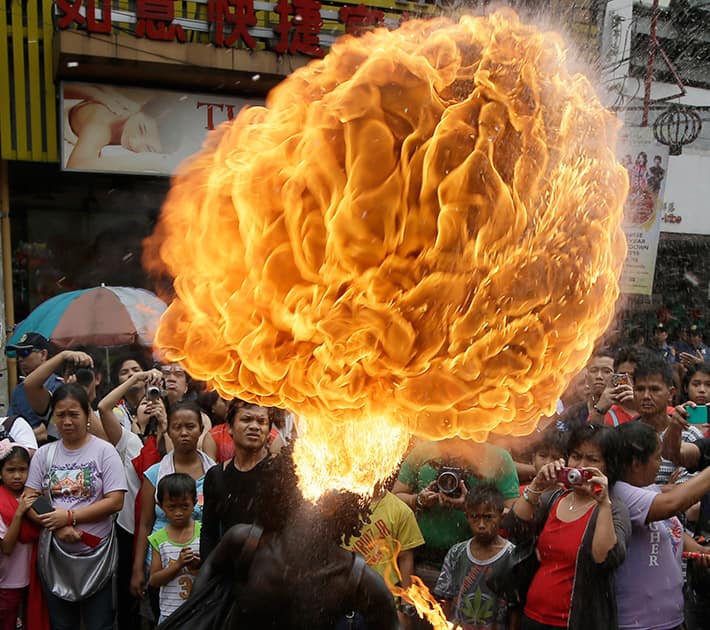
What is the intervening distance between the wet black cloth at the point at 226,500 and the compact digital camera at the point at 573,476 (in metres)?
1.32

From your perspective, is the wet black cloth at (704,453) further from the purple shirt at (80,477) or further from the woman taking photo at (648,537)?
the purple shirt at (80,477)

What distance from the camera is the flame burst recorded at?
3295 millimetres

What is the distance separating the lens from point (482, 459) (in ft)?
14.8

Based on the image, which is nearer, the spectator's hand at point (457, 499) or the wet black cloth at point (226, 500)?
the wet black cloth at point (226, 500)

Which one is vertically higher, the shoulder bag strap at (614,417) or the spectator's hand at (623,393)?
the spectator's hand at (623,393)

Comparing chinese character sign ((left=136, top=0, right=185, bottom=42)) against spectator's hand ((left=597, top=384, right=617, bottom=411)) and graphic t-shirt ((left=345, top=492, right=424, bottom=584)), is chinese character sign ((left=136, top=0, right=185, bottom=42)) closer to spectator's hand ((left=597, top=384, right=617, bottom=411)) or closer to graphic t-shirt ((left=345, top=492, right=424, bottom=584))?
spectator's hand ((left=597, top=384, right=617, bottom=411))

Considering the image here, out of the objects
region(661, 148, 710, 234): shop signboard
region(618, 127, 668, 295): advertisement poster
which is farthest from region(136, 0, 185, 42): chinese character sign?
region(661, 148, 710, 234): shop signboard

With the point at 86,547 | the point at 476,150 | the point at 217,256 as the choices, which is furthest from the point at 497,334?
the point at 86,547

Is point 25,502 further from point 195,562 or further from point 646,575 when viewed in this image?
point 646,575

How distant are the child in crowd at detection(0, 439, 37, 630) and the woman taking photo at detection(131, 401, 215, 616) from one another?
2.04ft

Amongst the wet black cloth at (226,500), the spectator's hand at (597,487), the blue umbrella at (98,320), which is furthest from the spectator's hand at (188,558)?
the blue umbrella at (98,320)

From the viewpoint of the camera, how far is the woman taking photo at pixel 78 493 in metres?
4.94

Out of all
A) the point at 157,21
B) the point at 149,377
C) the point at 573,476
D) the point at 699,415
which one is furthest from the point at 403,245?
the point at 157,21

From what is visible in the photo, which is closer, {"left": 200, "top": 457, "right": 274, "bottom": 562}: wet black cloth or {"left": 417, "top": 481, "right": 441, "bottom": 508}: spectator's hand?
{"left": 200, "top": 457, "right": 274, "bottom": 562}: wet black cloth
